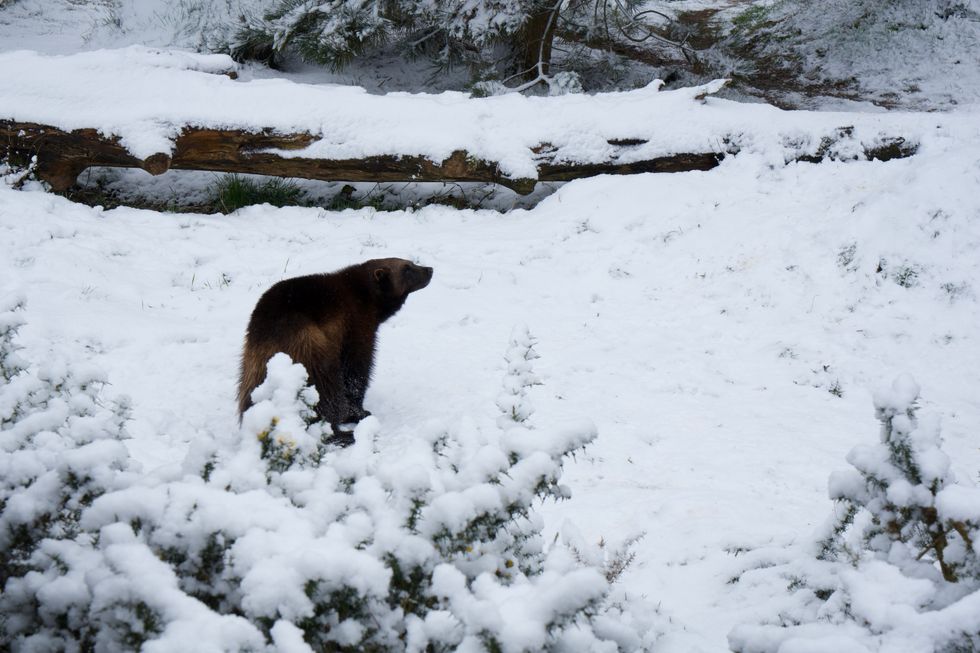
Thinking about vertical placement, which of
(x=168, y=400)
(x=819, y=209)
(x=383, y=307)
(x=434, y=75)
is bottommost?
(x=168, y=400)

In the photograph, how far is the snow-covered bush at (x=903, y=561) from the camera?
1.50 meters

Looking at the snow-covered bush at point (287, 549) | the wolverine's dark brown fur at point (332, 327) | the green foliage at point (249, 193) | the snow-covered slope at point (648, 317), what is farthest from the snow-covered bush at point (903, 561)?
the green foliage at point (249, 193)

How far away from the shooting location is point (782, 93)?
9.71 meters

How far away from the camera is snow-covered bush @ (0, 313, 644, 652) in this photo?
1.36 meters

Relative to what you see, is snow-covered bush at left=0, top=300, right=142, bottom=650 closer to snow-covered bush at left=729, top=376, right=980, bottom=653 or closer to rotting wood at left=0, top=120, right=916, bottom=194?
snow-covered bush at left=729, top=376, right=980, bottom=653

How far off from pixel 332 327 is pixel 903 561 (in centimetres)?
292

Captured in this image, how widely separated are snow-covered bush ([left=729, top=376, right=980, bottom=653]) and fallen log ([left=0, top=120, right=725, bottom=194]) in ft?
17.6

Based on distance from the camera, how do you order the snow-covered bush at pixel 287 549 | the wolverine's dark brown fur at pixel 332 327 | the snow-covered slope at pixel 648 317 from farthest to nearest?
the snow-covered slope at pixel 648 317, the wolverine's dark brown fur at pixel 332 327, the snow-covered bush at pixel 287 549

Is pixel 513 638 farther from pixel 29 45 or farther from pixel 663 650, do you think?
pixel 29 45

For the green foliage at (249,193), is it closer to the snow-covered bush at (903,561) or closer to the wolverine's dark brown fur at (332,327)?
the wolverine's dark brown fur at (332,327)

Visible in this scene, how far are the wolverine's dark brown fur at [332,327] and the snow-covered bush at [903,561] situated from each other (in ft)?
8.19

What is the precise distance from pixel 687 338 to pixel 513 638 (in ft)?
13.6

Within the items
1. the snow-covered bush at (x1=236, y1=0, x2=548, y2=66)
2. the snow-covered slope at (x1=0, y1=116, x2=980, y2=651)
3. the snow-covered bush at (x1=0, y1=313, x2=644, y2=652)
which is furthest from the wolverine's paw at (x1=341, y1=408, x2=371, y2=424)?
the snow-covered bush at (x1=236, y1=0, x2=548, y2=66)


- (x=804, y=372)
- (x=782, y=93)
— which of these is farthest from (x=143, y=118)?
(x=782, y=93)
